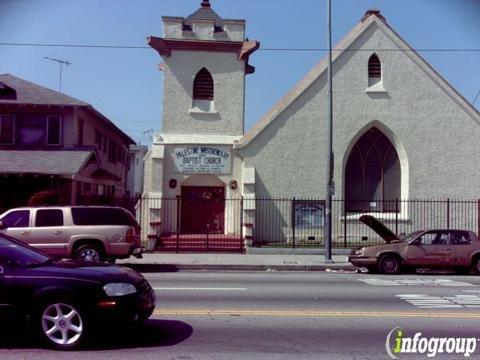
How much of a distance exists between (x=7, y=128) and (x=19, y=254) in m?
19.8

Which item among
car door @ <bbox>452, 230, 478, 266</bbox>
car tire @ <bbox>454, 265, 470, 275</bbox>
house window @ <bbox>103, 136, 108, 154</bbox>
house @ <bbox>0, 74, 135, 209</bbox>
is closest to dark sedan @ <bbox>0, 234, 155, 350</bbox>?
car door @ <bbox>452, 230, 478, 266</bbox>

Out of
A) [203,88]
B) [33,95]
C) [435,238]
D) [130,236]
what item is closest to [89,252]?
[130,236]

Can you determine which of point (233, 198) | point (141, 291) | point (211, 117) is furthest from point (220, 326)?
point (211, 117)

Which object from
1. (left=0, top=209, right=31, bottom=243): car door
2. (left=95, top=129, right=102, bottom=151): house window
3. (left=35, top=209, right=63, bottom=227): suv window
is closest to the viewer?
(left=0, top=209, right=31, bottom=243): car door

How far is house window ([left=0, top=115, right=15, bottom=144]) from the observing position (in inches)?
1009

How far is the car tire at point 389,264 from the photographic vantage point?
54.0ft

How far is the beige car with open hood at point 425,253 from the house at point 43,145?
12792mm

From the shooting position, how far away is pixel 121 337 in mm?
7719

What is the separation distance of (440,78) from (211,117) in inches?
386

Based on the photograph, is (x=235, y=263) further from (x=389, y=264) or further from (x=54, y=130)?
(x=54, y=130)

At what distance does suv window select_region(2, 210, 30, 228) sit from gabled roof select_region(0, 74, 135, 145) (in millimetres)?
10307

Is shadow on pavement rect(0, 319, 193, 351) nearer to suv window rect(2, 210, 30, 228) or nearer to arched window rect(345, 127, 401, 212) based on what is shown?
suv window rect(2, 210, 30, 228)

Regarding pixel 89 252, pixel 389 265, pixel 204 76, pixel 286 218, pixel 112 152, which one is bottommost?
pixel 389 265

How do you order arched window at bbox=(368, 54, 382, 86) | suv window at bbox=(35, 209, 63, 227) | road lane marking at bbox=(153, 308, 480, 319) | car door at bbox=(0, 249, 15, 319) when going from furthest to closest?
arched window at bbox=(368, 54, 382, 86)
suv window at bbox=(35, 209, 63, 227)
road lane marking at bbox=(153, 308, 480, 319)
car door at bbox=(0, 249, 15, 319)
